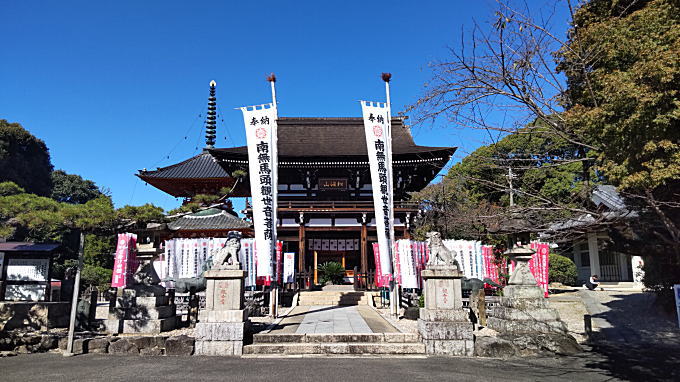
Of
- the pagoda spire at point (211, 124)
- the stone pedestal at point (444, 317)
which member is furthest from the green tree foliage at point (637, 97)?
the pagoda spire at point (211, 124)

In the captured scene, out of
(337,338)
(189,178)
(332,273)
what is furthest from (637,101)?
(189,178)

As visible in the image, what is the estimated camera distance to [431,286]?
7.99 m

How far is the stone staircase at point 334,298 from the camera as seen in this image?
55.3ft

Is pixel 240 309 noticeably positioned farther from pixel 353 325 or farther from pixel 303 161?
pixel 303 161

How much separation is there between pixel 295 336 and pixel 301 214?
12301 millimetres

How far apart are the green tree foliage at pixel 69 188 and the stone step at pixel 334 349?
57.2m

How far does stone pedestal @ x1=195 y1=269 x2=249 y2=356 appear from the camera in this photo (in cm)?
761

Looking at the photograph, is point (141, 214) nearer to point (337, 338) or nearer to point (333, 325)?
point (333, 325)

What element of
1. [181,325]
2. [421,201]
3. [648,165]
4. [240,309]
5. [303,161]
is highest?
[303,161]

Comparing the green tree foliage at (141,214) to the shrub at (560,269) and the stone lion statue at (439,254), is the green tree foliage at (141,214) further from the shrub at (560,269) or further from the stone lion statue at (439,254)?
the shrub at (560,269)

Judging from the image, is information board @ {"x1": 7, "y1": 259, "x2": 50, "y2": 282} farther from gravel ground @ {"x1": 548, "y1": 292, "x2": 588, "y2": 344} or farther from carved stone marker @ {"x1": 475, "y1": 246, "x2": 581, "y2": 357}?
gravel ground @ {"x1": 548, "y1": 292, "x2": 588, "y2": 344}

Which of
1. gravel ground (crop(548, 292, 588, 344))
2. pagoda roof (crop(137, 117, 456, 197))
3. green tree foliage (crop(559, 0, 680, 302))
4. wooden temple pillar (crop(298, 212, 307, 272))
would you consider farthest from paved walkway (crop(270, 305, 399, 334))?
pagoda roof (crop(137, 117, 456, 197))

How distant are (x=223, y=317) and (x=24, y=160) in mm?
54728

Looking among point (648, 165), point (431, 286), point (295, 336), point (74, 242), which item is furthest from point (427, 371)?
point (74, 242)
